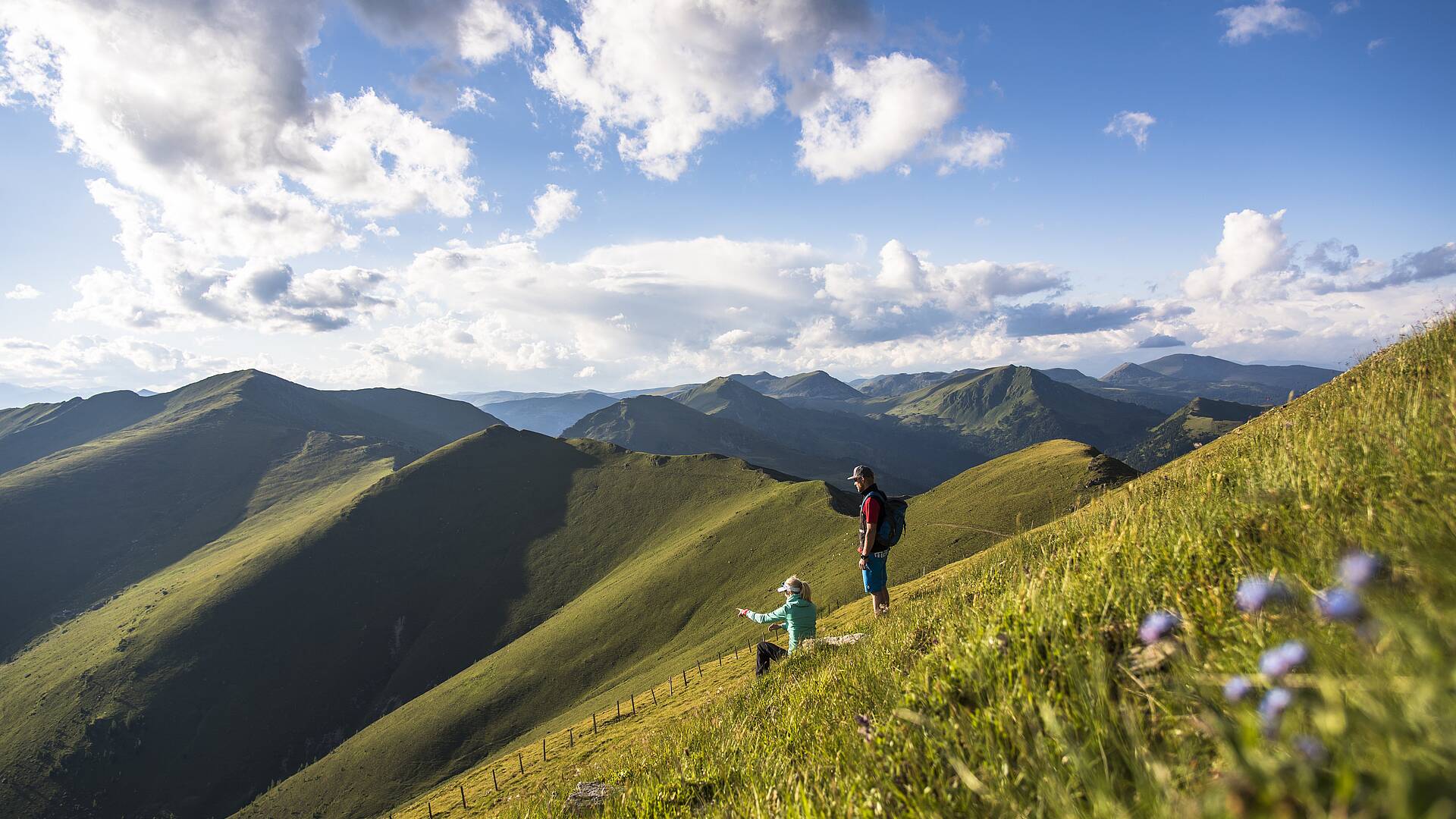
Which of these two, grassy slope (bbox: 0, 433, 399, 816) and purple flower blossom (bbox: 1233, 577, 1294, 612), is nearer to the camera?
purple flower blossom (bbox: 1233, 577, 1294, 612)

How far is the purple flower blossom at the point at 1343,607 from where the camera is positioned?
1.95 meters

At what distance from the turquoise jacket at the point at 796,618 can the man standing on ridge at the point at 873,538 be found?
1.33m

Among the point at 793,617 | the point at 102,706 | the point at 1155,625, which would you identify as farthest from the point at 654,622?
the point at 1155,625

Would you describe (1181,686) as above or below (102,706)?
above

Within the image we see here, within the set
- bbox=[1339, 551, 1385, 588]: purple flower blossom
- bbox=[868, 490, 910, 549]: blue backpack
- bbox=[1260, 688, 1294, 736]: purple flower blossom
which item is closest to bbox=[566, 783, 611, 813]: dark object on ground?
bbox=[1260, 688, 1294, 736]: purple flower blossom

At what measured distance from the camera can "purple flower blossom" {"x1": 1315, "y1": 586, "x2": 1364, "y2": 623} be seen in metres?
1.95

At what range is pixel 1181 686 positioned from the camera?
258 centimetres

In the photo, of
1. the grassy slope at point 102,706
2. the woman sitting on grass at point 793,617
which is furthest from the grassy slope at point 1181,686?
the grassy slope at point 102,706

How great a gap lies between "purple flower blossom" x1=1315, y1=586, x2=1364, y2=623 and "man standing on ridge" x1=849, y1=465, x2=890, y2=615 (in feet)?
34.5

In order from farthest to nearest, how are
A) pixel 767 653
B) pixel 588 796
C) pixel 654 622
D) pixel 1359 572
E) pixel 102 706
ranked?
pixel 102 706 → pixel 654 622 → pixel 767 653 → pixel 588 796 → pixel 1359 572

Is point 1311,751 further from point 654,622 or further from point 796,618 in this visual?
point 654,622

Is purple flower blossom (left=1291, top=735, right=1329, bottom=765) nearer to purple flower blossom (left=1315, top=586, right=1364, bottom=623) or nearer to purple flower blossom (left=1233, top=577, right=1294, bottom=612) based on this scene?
purple flower blossom (left=1315, top=586, right=1364, bottom=623)

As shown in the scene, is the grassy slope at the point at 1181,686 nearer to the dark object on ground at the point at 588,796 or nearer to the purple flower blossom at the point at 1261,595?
the purple flower blossom at the point at 1261,595

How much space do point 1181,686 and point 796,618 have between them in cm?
1100
